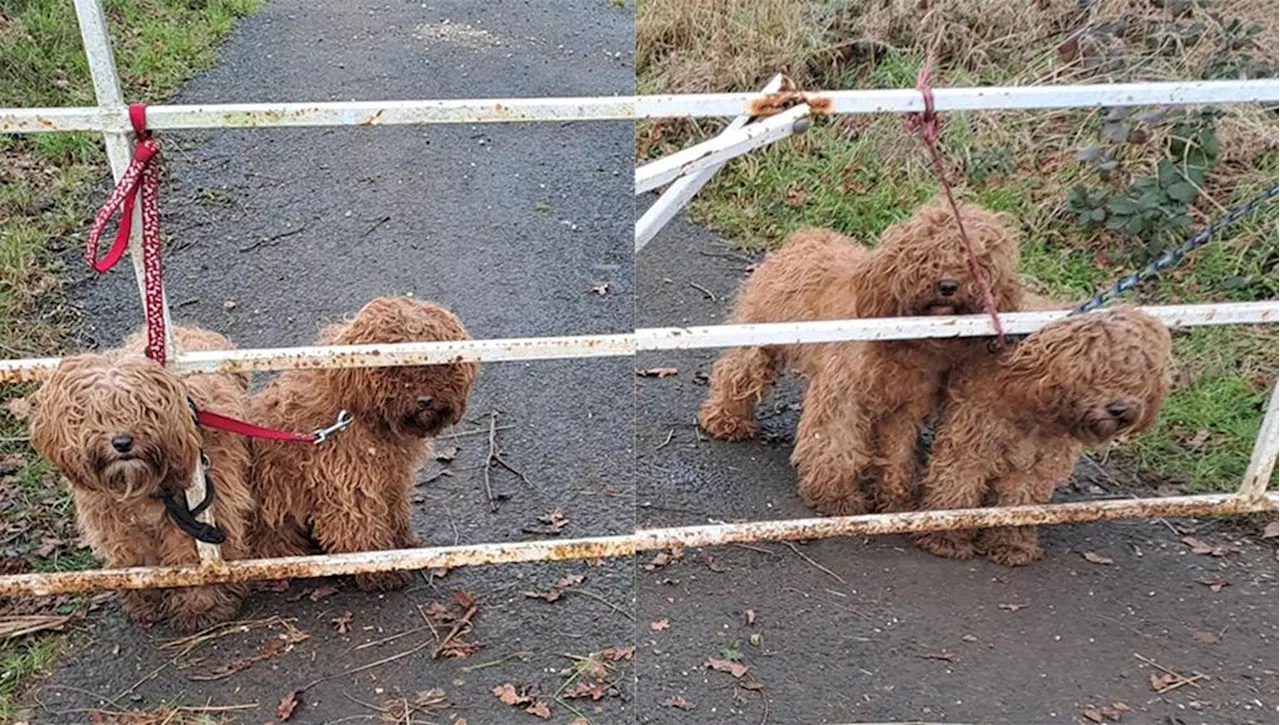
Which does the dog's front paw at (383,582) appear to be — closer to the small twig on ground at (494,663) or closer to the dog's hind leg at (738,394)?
the small twig on ground at (494,663)

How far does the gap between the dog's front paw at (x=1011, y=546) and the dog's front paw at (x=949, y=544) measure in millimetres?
57

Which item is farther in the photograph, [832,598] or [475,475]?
[475,475]

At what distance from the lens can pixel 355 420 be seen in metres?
3.25

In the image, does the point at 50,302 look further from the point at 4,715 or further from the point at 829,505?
the point at 829,505

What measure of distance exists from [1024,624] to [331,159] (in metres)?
5.01

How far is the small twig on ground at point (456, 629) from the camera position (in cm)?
324

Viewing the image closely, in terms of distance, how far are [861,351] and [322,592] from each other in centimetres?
182

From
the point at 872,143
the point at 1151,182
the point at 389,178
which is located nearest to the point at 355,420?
the point at 872,143

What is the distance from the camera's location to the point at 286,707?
118 inches

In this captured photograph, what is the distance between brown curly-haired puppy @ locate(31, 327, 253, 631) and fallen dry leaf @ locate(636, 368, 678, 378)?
1.55 metres

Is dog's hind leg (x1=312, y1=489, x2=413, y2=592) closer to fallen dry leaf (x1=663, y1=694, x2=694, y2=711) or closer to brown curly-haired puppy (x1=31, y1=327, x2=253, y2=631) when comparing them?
brown curly-haired puppy (x1=31, y1=327, x2=253, y2=631)

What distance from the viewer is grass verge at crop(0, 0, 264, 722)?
3662 mm

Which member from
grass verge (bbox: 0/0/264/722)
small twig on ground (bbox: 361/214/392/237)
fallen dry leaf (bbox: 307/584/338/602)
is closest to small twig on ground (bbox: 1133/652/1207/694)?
fallen dry leaf (bbox: 307/584/338/602)

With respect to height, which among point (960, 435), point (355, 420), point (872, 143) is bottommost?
point (960, 435)
